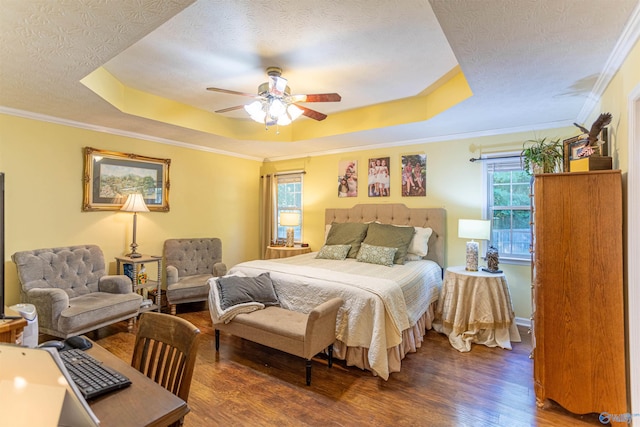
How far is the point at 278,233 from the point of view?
5582mm

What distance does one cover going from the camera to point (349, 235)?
4.09 metres

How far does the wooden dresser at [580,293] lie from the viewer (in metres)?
1.91

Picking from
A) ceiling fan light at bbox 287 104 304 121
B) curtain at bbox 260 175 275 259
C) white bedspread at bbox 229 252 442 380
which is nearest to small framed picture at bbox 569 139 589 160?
white bedspread at bbox 229 252 442 380

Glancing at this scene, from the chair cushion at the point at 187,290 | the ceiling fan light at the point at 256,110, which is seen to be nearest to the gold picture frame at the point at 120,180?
the chair cushion at the point at 187,290

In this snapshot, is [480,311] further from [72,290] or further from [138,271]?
[72,290]

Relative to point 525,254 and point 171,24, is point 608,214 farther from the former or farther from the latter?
point 171,24

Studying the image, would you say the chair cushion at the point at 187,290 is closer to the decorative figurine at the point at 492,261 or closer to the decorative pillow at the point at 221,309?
the decorative pillow at the point at 221,309

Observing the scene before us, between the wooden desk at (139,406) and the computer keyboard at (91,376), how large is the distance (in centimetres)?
2

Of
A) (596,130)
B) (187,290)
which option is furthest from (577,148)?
(187,290)

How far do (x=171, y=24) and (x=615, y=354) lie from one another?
11.9 feet

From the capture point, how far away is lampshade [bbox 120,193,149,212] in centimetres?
375

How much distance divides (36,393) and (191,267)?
4.10 meters

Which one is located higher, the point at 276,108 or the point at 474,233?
the point at 276,108

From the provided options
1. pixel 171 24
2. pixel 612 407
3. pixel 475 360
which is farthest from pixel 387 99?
pixel 612 407
